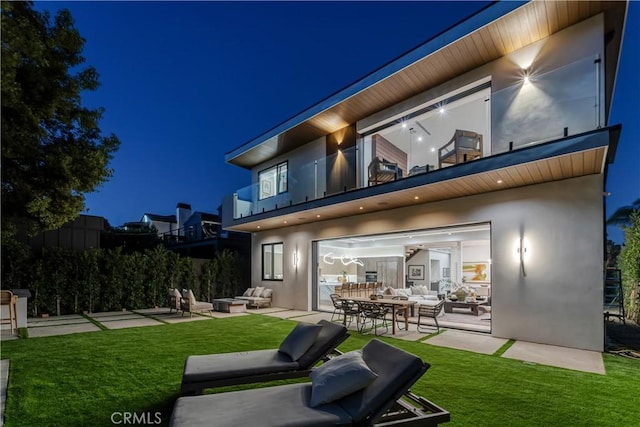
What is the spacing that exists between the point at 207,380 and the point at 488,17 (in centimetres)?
814

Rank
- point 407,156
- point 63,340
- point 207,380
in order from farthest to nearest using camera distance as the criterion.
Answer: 1. point 407,156
2. point 63,340
3. point 207,380

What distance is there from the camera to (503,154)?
6.64 m

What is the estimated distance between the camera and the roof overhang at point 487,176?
581 cm

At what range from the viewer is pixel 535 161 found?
618 cm

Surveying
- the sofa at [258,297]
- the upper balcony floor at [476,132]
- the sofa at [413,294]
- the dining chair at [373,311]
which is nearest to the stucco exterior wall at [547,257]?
the upper balcony floor at [476,132]

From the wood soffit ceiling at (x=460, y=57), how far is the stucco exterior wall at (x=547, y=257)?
3.19 meters

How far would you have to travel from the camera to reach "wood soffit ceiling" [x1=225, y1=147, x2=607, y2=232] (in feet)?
20.1

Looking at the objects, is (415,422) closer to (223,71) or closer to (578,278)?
(578,278)

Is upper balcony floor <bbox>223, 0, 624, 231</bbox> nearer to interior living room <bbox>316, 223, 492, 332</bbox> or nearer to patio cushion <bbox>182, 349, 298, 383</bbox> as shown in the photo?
interior living room <bbox>316, 223, 492, 332</bbox>

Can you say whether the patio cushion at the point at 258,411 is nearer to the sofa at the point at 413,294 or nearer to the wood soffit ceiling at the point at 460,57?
the wood soffit ceiling at the point at 460,57

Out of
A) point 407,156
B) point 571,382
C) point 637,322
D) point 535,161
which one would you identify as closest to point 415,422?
point 571,382

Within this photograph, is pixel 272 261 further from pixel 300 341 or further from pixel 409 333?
pixel 300 341

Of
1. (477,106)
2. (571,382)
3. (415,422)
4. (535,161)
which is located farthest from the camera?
(477,106)

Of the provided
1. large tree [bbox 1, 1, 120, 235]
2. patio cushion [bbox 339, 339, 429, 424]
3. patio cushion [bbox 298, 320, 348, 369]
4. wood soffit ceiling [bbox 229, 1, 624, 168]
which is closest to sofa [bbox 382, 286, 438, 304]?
wood soffit ceiling [bbox 229, 1, 624, 168]
